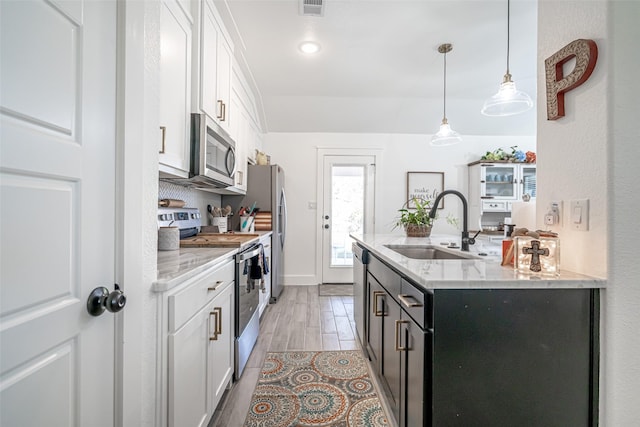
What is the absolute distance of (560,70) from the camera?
1105 mm

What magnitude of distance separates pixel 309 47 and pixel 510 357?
9.18 feet

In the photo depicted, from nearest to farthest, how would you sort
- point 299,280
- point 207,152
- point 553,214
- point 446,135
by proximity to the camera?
point 553,214
point 207,152
point 446,135
point 299,280

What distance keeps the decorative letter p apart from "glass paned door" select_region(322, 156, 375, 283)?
3.29 meters

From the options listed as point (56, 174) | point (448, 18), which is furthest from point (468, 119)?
point (56, 174)

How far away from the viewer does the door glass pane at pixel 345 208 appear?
4445 mm

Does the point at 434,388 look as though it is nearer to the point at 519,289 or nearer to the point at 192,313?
the point at 519,289

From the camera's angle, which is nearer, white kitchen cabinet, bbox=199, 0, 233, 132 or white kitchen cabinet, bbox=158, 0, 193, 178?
white kitchen cabinet, bbox=158, 0, 193, 178

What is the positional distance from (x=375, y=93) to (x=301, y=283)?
A: 116 inches

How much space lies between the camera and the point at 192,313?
3.97 feet

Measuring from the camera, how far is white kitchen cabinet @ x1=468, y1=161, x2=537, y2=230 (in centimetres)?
418

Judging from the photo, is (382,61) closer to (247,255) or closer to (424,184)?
(424,184)

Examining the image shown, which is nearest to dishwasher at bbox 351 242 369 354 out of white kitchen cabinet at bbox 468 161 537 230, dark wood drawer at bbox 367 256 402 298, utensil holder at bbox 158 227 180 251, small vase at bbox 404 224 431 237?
dark wood drawer at bbox 367 256 402 298

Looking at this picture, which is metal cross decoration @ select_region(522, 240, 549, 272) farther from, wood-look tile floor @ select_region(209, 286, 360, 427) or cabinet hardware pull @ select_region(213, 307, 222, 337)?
wood-look tile floor @ select_region(209, 286, 360, 427)

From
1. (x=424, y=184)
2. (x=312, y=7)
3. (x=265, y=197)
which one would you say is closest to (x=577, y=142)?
(x=312, y=7)
